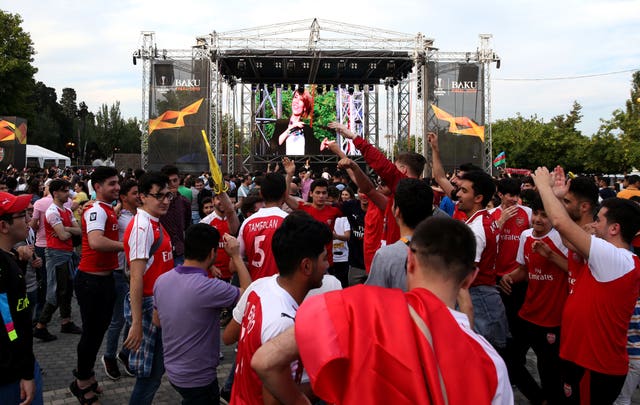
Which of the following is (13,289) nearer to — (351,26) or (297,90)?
(351,26)

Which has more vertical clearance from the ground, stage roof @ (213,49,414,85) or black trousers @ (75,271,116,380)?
stage roof @ (213,49,414,85)

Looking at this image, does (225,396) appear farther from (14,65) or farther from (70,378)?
(14,65)

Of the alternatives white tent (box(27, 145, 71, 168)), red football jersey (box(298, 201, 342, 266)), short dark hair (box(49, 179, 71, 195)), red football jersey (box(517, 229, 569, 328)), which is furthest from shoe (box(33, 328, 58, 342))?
white tent (box(27, 145, 71, 168))

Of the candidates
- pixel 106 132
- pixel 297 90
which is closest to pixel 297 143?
pixel 297 90

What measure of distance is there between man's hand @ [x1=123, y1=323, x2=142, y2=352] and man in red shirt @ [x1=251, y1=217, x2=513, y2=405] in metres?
2.55

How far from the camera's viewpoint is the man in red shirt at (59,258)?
6494 mm

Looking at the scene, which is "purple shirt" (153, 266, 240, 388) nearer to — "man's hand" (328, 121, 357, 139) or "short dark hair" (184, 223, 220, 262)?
"short dark hair" (184, 223, 220, 262)

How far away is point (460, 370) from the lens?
4.18 feet

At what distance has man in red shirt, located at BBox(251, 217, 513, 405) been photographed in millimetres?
1240

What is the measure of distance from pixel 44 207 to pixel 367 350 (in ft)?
23.0

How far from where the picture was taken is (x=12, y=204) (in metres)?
2.78

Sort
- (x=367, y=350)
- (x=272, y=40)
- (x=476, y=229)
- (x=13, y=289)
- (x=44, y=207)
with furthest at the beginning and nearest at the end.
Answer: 1. (x=272, y=40)
2. (x=44, y=207)
3. (x=476, y=229)
4. (x=13, y=289)
5. (x=367, y=350)

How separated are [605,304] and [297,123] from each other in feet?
80.0

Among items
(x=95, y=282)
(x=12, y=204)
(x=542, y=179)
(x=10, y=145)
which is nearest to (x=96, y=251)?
(x=95, y=282)
